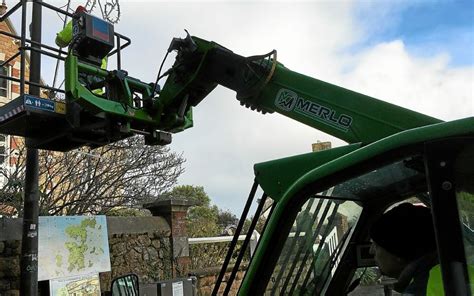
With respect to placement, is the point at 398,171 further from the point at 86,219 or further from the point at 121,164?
the point at 121,164

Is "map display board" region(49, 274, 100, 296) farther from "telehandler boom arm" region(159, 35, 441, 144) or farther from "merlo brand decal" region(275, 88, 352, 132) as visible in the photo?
"merlo brand decal" region(275, 88, 352, 132)

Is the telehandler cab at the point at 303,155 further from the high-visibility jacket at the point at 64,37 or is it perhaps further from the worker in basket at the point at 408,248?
the high-visibility jacket at the point at 64,37

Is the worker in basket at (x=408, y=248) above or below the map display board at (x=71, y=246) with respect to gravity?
below

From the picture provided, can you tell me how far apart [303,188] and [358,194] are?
0.62 meters

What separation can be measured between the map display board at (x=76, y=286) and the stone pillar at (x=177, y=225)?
1.88 meters

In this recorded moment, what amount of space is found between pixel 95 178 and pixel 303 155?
833 cm

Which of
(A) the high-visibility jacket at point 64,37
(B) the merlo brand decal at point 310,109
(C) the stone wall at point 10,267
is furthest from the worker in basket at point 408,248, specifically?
(C) the stone wall at point 10,267

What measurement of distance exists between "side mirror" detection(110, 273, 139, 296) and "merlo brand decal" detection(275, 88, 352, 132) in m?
1.40

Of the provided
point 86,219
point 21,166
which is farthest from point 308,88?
point 21,166

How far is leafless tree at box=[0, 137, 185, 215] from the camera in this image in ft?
30.5

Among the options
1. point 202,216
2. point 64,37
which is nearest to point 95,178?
point 64,37

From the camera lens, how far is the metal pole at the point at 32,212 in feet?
18.8

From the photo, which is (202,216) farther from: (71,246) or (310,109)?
(310,109)

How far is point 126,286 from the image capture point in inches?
116
